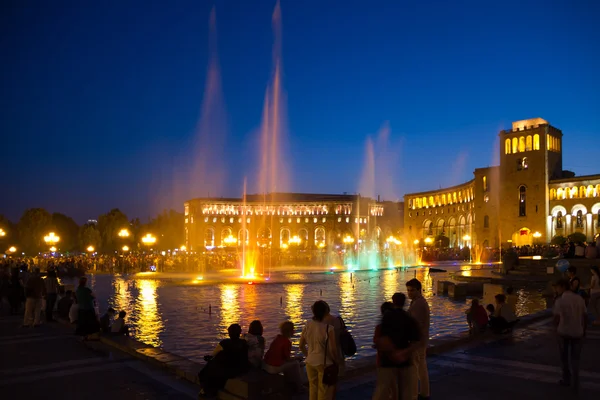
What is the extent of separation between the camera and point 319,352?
5.86 metres

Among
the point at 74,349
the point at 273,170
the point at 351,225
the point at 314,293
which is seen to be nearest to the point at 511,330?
the point at 74,349

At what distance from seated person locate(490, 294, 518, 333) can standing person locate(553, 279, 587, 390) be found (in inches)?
148

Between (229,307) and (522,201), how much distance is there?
6504 cm

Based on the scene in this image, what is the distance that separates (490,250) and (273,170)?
1285 inches

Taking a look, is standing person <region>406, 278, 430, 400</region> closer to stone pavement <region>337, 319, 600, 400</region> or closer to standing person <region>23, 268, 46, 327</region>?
stone pavement <region>337, 319, 600, 400</region>

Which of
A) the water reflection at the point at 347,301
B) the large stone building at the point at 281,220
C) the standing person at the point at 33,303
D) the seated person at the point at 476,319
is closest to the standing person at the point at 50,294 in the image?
the standing person at the point at 33,303

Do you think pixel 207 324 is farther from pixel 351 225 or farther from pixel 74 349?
pixel 351 225

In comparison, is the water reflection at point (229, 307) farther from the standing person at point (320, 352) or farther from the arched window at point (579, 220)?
the arched window at point (579, 220)

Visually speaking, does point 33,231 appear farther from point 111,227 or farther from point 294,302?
point 294,302

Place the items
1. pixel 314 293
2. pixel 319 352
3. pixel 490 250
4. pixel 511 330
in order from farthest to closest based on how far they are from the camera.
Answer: pixel 490 250 → pixel 314 293 → pixel 511 330 → pixel 319 352

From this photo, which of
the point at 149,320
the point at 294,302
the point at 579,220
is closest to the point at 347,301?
the point at 294,302

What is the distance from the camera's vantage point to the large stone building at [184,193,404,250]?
5374 inches

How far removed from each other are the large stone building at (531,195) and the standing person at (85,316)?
66571 mm

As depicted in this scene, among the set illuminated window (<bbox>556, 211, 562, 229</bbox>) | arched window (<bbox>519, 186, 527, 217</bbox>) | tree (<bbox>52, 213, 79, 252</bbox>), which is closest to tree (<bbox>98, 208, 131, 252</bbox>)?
tree (<bbox>52, 213, 79, 252</bbox>)
